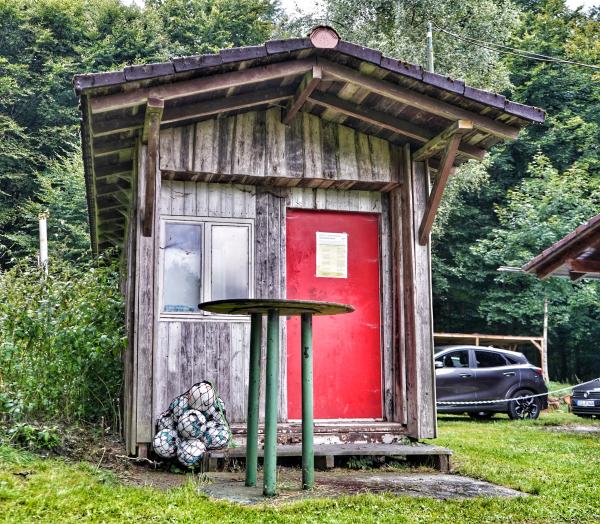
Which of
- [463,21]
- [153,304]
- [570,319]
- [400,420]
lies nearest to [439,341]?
[570,319]

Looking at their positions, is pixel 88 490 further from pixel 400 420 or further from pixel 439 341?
pixel 439 341

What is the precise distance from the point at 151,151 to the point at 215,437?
2837 millimetres

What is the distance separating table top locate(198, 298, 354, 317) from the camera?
5523 millimetres

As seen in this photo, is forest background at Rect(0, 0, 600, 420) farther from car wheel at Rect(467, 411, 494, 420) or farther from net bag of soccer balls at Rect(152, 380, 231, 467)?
net bag of soccer balls at Rect(152, 380, 231, 467)

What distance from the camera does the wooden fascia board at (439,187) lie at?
7.85 metres

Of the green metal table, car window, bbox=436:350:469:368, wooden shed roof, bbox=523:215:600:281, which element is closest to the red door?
the green metal table

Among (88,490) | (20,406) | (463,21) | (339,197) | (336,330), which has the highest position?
(463,21)

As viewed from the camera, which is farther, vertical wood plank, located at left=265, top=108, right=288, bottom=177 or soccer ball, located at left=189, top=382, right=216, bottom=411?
vertical wood plank, located at left=265, top=108, right=288, bottom=177

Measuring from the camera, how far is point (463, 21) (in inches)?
1060

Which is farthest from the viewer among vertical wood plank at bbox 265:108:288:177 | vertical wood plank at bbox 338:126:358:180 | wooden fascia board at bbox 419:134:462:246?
vertical wood plank at bbox 338:126:358:180

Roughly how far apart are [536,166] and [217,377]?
23.1m

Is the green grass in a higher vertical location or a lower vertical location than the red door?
lower

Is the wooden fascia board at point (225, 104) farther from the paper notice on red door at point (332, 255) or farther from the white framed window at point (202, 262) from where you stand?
the paper notice on red door at point (332, 255)

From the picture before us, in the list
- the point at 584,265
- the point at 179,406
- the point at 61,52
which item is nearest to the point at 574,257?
the point at 584,265
